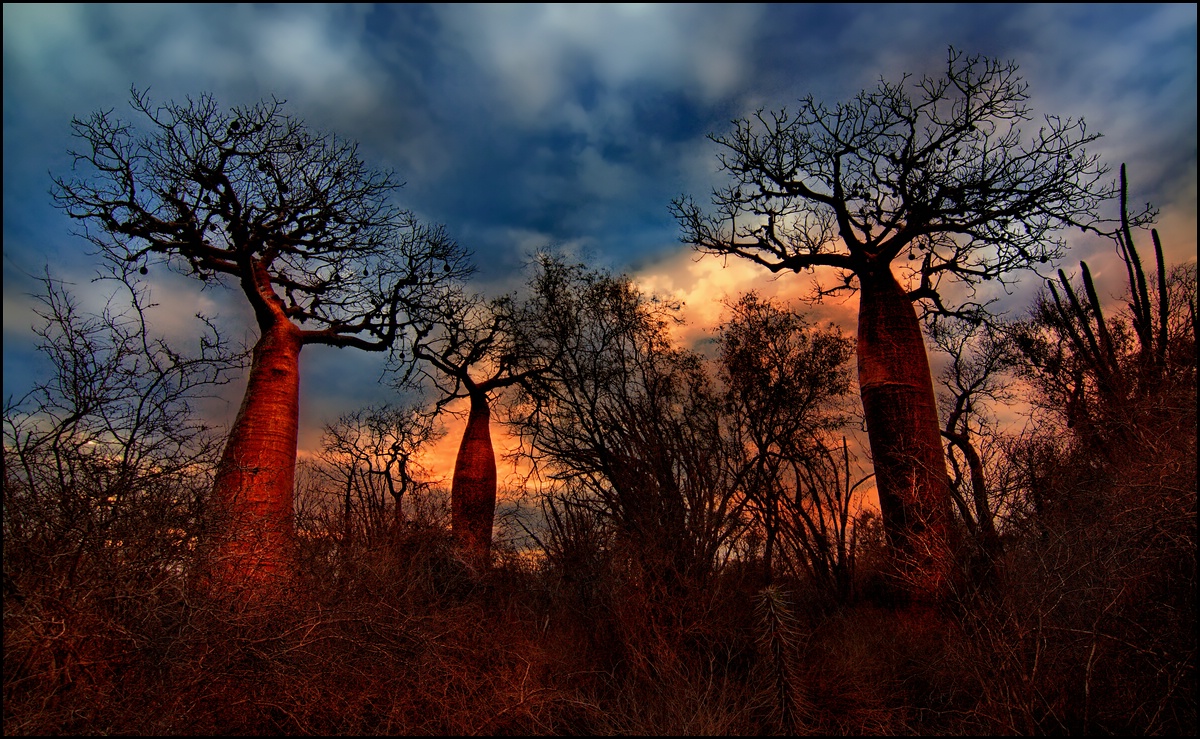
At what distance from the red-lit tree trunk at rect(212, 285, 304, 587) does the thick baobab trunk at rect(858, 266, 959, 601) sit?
21.5ft

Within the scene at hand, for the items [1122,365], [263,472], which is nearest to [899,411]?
[1122,365]

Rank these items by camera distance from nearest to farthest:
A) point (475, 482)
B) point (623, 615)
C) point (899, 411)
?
point (623, 615)
point (899, 411)
point (475, 482)

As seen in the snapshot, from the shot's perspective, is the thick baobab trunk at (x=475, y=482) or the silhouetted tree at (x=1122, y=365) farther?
the thick baobab trunk at (x=475, y=482)

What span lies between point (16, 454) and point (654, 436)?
5.60 meters

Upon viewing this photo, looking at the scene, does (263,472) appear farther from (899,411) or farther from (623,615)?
(899,411)

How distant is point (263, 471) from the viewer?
6836 mm

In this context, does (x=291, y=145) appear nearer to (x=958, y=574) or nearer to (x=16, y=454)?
(x=16, y=454)

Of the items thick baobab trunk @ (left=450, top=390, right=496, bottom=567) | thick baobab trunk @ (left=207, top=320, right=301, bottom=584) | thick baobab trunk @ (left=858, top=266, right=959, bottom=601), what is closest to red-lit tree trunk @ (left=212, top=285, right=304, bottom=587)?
thick baobab trunk @ (left=207, top=320, right=301, bottom=584)

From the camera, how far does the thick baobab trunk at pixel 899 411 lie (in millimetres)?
7094

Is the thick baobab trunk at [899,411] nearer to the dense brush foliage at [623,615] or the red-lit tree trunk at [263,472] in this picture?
the dense brush foliage at [623,615]

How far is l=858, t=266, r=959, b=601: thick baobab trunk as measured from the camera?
7.09 metres

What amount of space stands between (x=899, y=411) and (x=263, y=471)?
7805 millimetres

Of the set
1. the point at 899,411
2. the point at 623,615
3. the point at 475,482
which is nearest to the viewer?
the point at 623,615

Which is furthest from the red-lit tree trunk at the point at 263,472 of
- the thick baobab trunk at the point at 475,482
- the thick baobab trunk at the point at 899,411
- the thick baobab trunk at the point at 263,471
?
the thick baobab trunk at the point at 899,411
